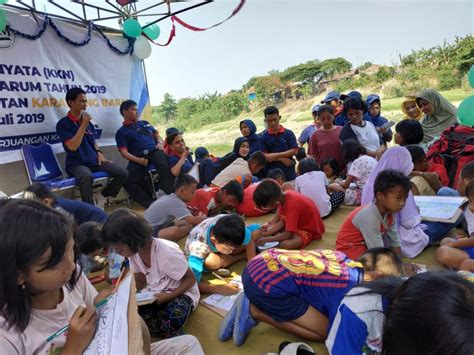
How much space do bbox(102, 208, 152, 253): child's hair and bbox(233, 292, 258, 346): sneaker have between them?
2.12ft

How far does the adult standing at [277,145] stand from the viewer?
450 centimetres

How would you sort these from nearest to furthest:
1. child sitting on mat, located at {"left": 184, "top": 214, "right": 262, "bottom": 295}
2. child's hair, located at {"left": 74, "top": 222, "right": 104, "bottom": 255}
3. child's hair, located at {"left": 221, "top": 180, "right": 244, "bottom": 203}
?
child sitting on mat, located at {"left": 184, "top": 214, "right": 262, "bottom": 295}, child's hair, located at {"left": 74, "top": 222, "right": 104, "bottom": 255}, child's hair, located at {"left": 221, "top": 180, "right": 244, "bottom": 203}

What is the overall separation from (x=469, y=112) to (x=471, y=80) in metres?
0.50

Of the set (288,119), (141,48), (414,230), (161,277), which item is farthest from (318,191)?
(288,119)

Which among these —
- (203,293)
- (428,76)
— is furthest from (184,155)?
(428,76)

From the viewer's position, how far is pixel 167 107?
24047 millimetres

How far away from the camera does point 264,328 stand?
193 cm

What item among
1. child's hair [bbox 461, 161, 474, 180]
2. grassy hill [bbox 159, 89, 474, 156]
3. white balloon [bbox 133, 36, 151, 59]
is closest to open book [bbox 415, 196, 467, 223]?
child's hair [bbox 461, 161, 474, 180]

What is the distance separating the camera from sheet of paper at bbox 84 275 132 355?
837 millimetres

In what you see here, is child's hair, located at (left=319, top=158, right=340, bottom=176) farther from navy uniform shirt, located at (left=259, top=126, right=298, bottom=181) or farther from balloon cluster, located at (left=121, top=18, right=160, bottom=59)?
balloon cluster, located at (left=121, top=18, right=160, bottom=59)

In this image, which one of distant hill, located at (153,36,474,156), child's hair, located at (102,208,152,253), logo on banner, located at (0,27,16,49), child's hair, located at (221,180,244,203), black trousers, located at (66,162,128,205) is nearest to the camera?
child's hair, located at (102,208,152,253)

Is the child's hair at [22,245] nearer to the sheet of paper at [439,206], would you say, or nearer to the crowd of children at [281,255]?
the crowd of children at [281,255]

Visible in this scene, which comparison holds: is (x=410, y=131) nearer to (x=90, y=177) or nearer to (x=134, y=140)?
(x=134, y=140)

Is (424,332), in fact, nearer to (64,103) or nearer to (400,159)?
(400,159)
